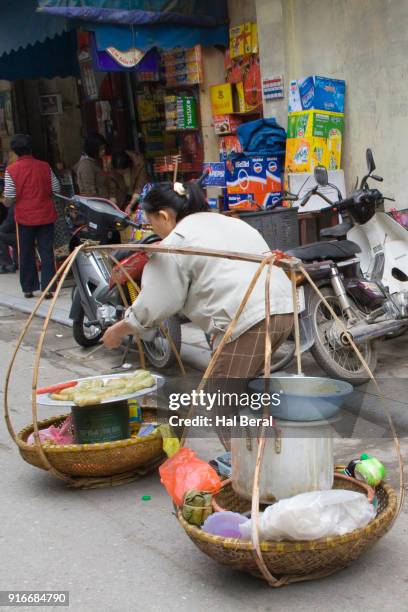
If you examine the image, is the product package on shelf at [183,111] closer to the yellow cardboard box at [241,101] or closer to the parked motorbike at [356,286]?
the yellow cardboard box at [241,101]

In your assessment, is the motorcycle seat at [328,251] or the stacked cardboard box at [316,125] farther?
the stacked cardboard box at [316,125]

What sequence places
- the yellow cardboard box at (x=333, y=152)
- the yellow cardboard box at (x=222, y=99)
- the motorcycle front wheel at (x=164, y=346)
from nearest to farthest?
the motorcycle front wheel at (x=164, y=346), the yellow cardboard box at (x=333, y=152), the yellow cardboard box at (x=222, y=99)

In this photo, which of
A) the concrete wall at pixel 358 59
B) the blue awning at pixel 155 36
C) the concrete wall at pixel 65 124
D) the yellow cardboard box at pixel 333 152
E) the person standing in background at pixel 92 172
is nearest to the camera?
the concrete wall at pixel 358 59

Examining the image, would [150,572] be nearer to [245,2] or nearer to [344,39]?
[344,39]

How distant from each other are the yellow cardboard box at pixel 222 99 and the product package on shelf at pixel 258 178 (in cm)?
88

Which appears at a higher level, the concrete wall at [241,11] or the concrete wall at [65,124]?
Result: the concrete wall at [241,11]

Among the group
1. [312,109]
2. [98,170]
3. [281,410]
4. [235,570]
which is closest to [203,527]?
[235,570]

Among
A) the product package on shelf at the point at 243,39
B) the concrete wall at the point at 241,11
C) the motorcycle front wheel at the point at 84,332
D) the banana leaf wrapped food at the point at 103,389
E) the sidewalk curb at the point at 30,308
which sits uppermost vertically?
the concrete wall at the point at 241,11

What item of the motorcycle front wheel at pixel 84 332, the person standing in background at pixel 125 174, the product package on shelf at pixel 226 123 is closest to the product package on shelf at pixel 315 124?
the product package on shelf at pixel 226 123

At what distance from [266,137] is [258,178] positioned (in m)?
0.39

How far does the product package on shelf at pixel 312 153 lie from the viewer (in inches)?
279

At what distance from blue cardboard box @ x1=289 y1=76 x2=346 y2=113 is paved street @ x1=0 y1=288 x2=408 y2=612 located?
10.9ft

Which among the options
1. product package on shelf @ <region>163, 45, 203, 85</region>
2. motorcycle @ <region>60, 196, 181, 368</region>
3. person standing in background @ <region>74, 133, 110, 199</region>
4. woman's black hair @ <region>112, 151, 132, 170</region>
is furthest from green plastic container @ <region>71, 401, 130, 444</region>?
woman's black hair @ <region>112, 151, 132, 170</region>

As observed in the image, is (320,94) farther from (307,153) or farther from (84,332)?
(84,332)
